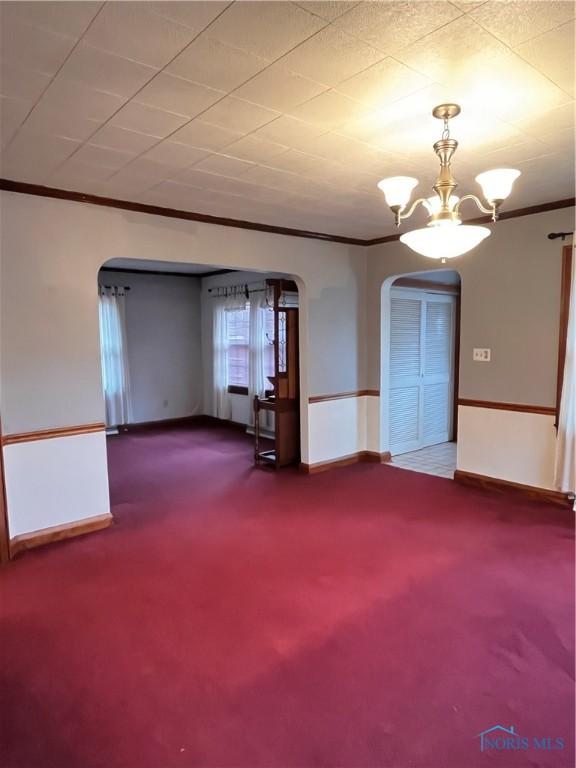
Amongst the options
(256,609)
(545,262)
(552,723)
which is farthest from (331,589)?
(545,262)

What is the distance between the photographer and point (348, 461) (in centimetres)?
557

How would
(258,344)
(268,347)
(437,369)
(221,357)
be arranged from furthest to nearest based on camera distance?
(221,357)
(258,344)
(268,347)
(437,369)

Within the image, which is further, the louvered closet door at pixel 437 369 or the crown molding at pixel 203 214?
the louvered closet door at pixel 437 369

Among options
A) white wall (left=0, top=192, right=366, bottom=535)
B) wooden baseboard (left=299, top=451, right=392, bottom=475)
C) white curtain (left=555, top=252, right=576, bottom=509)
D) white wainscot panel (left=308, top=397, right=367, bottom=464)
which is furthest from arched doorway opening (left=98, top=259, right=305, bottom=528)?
white curtain (left=555, top=252, right=576, bottom=509)

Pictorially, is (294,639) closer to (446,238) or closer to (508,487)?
(446,238)

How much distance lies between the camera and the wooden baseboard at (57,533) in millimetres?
3379

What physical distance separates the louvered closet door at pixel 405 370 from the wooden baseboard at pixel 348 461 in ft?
1.12

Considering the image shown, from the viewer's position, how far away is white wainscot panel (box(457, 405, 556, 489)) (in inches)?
165

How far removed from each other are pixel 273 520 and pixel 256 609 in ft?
4.21

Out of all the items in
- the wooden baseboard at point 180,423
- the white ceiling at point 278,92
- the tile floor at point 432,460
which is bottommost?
the tile floor at point 432,460

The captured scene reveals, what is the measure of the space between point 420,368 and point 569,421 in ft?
7.91

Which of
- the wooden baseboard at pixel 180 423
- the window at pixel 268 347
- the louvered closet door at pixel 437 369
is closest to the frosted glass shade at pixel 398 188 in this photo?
the louvered closet door at pixel 437 369

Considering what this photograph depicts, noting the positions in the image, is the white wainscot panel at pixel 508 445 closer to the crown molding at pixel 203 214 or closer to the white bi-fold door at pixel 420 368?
the white bi-fold door at pixel 420 368

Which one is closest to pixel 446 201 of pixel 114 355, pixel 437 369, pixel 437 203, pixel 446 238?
pixel 437 203
